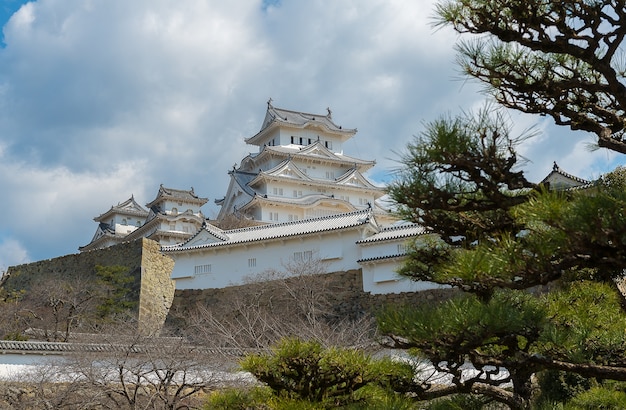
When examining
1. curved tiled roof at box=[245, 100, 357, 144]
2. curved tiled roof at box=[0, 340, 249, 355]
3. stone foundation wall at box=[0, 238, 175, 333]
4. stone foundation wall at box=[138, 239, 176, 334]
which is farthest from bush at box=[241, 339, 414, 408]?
curved tiled roof at box=[245, 100, 357, 144]

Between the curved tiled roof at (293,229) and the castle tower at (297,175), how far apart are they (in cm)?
777

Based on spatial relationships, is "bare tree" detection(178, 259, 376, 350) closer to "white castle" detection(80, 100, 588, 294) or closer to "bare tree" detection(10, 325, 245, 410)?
"white castle" detection(80, 100, 588, 294)

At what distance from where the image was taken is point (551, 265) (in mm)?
3521

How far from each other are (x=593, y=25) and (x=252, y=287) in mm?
15036

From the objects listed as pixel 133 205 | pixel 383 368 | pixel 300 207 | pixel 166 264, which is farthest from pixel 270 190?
pixel 383 368

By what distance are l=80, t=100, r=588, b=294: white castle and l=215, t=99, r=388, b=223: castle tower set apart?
0.14 feet

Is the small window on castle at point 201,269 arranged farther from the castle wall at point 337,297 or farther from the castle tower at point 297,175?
the castle tower at point 297,175

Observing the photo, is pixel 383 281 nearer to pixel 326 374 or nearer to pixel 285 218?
pixel 285 218

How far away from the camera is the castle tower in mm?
28359

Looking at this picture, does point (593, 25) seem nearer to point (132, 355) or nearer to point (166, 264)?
point (132, 355)

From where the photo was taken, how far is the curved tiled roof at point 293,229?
18438 millimetres

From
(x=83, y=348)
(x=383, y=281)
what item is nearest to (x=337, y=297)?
(x=383, y=281)

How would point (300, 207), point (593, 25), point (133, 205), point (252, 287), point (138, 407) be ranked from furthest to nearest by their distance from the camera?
point (133, 205) < point (300, 207) < point (252, 287) < point (138, 407) < point (593, 25)

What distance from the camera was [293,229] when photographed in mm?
19234
